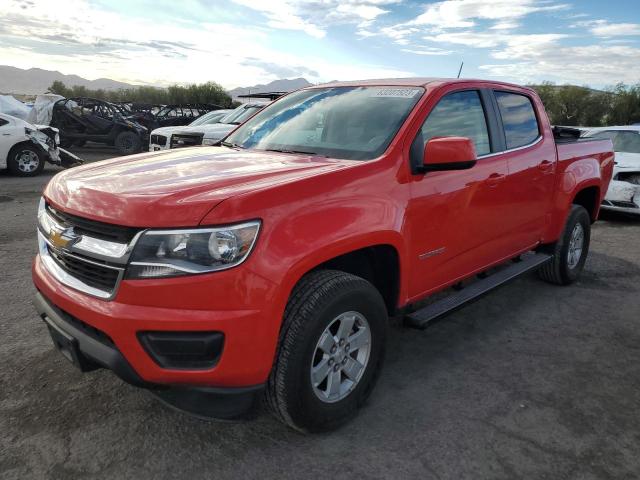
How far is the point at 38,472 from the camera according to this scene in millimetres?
2295

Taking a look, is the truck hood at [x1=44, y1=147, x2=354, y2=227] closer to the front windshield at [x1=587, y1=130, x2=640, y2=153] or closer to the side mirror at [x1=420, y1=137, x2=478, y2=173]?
the side mirror at [x1=420, y1=137, x2=478, y2=173]

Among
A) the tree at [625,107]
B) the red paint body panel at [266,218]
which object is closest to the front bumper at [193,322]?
the red paint body panel at [266,218]

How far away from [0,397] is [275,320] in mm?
1805

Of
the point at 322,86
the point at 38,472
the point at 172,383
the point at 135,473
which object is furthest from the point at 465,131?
the point at 38,472

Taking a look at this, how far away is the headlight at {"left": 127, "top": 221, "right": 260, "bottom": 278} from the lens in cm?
209

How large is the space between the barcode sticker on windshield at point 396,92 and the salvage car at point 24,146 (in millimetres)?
10330

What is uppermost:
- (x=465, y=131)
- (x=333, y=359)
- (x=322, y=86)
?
(x=322, y=86)

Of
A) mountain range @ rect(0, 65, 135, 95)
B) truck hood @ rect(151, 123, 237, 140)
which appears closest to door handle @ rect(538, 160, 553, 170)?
truck hood @ rect(151, 123, 237, 140)

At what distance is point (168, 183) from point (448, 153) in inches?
57.7

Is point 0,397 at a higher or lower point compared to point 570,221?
lower

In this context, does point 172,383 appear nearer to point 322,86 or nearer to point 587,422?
point 587,422

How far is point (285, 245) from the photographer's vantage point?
2.21 m

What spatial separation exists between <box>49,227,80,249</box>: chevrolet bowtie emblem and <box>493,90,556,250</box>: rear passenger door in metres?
2.84

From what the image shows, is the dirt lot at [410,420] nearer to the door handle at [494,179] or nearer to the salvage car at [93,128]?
the door handle at [494,179]
